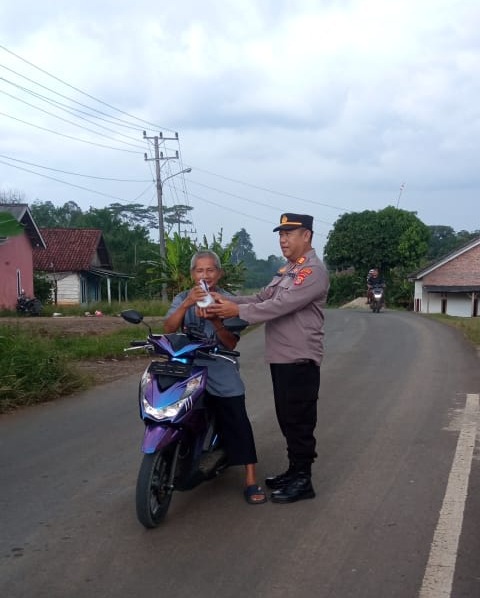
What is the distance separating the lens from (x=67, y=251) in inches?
1626

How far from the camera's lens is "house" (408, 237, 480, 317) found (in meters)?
47.4

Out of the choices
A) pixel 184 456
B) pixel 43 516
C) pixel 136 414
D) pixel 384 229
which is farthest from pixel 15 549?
pixel 384 229

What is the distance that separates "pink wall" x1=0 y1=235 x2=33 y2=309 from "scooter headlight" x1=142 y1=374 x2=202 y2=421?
82.1 ft

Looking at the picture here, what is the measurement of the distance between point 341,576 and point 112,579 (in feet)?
3.65

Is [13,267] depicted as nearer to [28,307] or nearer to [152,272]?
[28,307]

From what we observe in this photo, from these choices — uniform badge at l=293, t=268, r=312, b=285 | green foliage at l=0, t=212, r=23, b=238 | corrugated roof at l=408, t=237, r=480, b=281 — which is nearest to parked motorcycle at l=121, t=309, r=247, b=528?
uniform badge at l=293, t=268, r=312, b=285

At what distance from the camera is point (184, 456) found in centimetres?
421

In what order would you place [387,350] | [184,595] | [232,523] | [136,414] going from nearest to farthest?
[184,595], [232,523], [136,414], [387,350]

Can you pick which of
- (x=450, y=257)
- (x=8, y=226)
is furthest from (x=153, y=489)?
(x=450, y=257)

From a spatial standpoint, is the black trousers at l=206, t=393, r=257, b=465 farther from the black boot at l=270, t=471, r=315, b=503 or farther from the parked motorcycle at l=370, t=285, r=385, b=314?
the parked motorcycle at l=370, t=285, r=385, b=314

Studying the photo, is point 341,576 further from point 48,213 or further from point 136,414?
point 48,213

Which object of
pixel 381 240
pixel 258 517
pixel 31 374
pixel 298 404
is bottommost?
pixel 258 517

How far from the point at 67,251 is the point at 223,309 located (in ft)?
127

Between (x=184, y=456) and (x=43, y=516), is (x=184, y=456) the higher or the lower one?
the higher one
